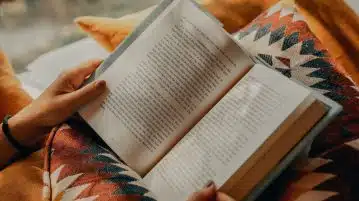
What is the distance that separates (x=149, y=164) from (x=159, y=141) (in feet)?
0.12

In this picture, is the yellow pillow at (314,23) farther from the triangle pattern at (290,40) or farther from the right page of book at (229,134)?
the right page of book at (229,134)

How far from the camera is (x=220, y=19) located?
1.10 m

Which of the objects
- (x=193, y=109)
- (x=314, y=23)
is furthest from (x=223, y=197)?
(x=314, y=23)

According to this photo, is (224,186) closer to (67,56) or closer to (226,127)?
(226,127)

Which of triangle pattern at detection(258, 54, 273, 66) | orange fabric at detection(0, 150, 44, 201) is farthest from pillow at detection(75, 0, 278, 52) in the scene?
orange fabric at detection(0, 150, 44, 201)

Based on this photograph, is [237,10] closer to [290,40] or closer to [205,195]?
[290,40]

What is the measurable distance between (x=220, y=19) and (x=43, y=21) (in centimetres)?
85

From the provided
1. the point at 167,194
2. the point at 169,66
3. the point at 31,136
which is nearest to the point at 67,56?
the point at 31,136

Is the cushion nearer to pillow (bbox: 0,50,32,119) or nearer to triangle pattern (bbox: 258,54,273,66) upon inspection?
triangle pattern (bbox: 258,54,273,66)

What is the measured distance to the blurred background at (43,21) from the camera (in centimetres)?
163

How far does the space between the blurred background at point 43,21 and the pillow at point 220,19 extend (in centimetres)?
52

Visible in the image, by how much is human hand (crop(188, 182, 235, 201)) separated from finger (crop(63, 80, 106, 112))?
251 mm

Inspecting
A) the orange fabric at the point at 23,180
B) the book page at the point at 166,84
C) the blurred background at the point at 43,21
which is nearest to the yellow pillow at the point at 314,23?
the book page at the point at 166,84

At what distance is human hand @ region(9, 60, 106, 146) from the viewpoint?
0.84 meters
